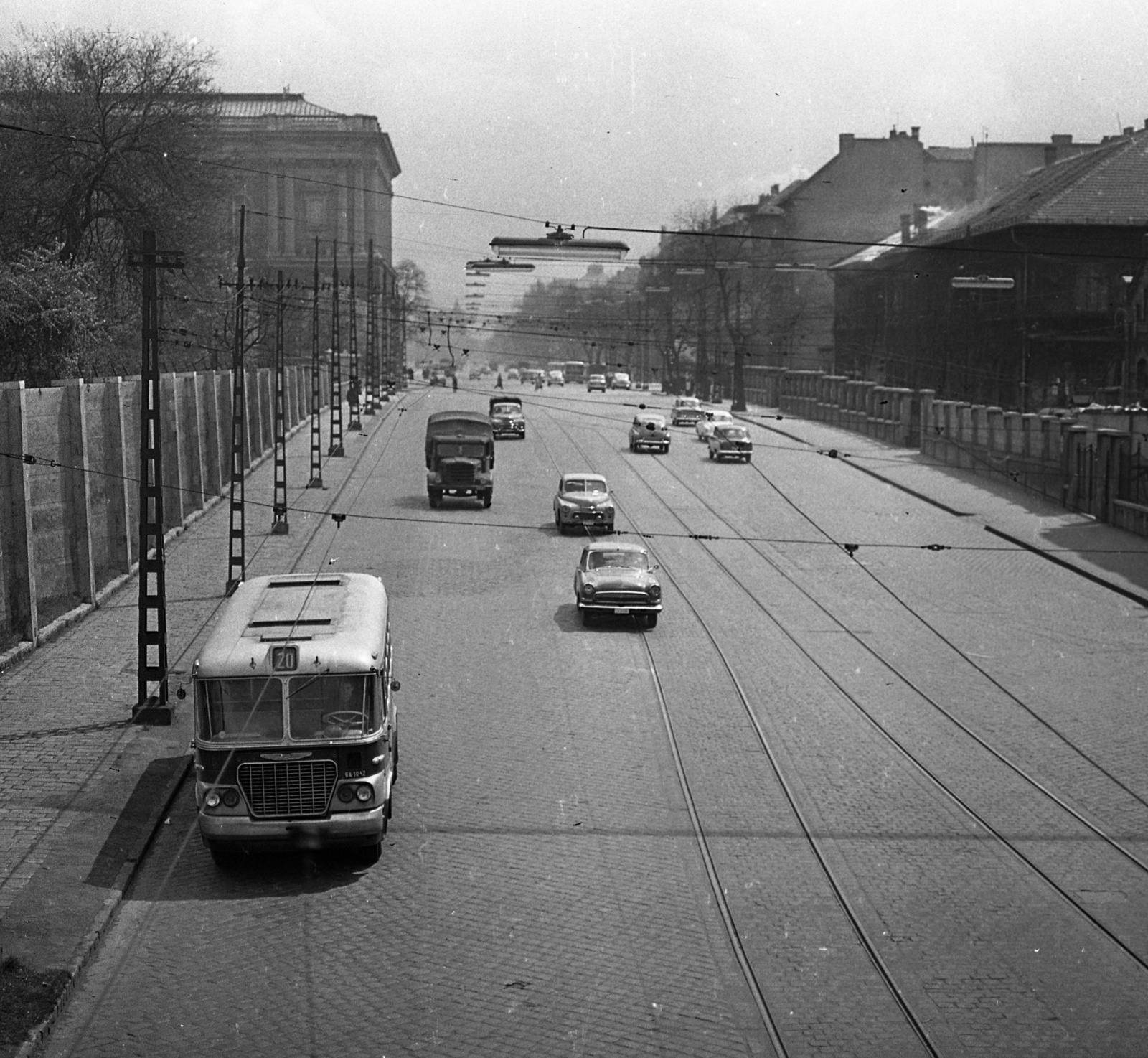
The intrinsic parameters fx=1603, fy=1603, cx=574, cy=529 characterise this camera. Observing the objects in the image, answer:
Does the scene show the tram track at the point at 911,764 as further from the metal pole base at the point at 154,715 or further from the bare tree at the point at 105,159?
the bare tree at the point at 105,159

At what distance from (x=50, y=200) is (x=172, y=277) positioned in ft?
18.7

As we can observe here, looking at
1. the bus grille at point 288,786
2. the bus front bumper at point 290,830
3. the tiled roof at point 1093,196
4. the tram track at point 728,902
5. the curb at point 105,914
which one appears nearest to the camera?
the curb at point 105,914

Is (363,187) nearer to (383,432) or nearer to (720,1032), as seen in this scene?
(383,432)

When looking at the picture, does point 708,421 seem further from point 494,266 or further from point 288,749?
point 288,749

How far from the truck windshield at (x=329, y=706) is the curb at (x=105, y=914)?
7.21 feet

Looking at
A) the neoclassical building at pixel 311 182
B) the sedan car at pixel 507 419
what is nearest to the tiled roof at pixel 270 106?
the neoclassical building at pixel 311 182

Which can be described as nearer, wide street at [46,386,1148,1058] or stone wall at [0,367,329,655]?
wide street at [46,386,1148,1058]

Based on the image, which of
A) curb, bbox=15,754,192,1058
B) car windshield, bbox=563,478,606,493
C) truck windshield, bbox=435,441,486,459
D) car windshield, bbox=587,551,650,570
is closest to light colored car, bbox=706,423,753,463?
truck windshield, bbox=435,441,486,459

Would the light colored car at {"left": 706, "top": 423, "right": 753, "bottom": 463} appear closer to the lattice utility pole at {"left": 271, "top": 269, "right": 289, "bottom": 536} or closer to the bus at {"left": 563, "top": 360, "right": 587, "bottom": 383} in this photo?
the lattice utility pole at {"left": 271, "top": 269, "right": 289, "bottom": 536}

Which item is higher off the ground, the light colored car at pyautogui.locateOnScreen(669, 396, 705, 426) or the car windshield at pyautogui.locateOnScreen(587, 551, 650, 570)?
the light colored car at pyautogui.locateOnScreen(669, 396, 705, 426)

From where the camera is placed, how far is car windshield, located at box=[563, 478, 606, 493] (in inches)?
1716

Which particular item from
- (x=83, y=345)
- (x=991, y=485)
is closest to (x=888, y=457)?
(x=991, y=485)

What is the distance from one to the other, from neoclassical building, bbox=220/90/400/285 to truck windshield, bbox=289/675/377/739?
98511 mm

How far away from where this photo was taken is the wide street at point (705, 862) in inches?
480
